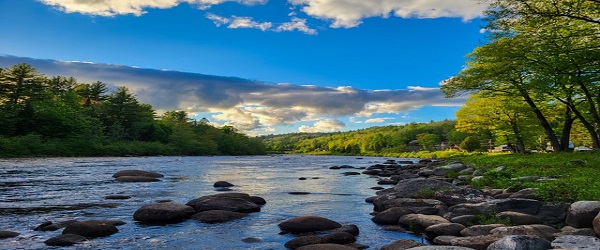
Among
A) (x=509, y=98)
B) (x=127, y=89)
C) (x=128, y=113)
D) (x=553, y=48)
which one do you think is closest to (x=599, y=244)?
(x=553, y=48)

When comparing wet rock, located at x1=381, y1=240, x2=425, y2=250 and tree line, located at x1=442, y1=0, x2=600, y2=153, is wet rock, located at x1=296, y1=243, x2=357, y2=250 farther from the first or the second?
tree line, located at x1=442, y1=0, x2=600, y2=153

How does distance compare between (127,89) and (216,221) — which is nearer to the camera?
(216,221)

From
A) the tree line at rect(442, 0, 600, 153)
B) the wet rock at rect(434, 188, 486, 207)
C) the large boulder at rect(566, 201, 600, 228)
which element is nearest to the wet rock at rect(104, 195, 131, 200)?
the wet rock at rect(434, 188, 486, 207)

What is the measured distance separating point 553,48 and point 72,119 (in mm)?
66972

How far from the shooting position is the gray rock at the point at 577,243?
23.4 feet

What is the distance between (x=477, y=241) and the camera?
324 inches

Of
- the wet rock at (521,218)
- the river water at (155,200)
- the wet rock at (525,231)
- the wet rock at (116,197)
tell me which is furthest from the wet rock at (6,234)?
the wet rock at (521,218)

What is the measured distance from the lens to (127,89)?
97.2 meters

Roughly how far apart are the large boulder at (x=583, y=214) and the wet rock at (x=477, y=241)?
2911 mm

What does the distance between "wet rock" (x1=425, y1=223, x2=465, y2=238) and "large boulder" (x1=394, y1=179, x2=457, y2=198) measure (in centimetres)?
483

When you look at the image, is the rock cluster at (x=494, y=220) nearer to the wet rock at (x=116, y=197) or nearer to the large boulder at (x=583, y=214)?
the large boulder at (x=583, y=214)

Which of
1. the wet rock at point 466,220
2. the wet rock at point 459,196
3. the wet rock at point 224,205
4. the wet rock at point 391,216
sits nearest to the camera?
the wet rock at point 466,220

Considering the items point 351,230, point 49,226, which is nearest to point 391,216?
point 351,230

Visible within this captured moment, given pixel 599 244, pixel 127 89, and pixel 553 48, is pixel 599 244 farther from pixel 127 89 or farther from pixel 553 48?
pixel 127 89
